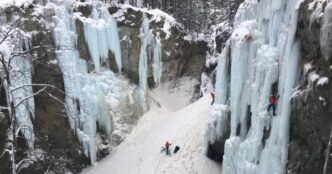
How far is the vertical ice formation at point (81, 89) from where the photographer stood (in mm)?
21422

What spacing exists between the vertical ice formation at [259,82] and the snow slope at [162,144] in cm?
274

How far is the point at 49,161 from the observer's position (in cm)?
2070

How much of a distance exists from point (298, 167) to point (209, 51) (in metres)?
17.4

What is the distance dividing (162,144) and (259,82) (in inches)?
326

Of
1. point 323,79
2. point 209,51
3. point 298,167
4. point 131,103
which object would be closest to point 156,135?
point 131,103

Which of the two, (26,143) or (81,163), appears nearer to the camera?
(26,143)

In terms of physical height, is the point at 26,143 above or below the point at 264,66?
below

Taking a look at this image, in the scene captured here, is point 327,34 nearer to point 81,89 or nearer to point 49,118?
point 81,89

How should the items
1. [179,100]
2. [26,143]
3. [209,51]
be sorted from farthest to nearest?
[209,51]
[179,100]
[26,143]

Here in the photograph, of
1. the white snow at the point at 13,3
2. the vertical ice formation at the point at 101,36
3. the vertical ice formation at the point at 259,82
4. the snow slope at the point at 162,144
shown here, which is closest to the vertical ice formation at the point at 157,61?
the snow slope at the point at 162,144

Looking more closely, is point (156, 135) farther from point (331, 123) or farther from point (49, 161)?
point (331, 123)

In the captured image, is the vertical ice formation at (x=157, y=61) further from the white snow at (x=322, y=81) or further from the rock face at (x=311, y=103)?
the white snow at (x=322, y=81)

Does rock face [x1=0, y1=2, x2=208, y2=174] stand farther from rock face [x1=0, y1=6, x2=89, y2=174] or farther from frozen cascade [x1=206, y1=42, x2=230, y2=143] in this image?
frozen cascade [x1=206, y1=42, x2=230, y2=143]

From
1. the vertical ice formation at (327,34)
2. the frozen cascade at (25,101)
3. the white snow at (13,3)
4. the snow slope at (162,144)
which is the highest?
the white snow at (13,3)
